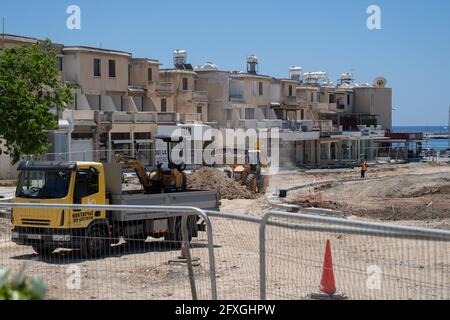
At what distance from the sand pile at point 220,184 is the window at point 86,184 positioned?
2027 centimetres

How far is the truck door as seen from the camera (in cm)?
1648

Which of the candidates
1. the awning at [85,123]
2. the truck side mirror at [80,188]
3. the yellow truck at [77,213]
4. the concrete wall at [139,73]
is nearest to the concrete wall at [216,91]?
the concrete wall at [139,73]

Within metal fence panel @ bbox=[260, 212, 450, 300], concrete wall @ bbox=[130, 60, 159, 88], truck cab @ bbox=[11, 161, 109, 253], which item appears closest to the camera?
metal fence panel @ bbox=[260, 212, 450, 300]

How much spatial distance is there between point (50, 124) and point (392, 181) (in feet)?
83.6

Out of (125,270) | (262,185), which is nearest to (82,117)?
(262,185)

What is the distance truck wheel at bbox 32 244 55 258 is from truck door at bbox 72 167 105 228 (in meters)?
1.17

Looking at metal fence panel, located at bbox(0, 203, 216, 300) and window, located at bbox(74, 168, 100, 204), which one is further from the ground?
window, located at bbox(74, 168, 100, 204)

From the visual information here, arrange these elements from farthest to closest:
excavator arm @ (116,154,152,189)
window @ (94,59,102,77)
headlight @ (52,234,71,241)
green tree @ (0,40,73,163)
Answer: window @ (94,59,102,77)
green tree @ (0,40,73,163)
excavator arm @ (116,154,152,189)
headlight @ (52,234,71,241)

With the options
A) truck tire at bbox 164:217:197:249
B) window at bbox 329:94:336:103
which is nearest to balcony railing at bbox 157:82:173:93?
window at bbox 329:94:336:103

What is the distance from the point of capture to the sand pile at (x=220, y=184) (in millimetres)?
38406

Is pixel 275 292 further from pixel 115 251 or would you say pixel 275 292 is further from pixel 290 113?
pixel 290 113

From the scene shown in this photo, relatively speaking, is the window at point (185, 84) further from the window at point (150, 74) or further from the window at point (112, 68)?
the window at point (112, 68)

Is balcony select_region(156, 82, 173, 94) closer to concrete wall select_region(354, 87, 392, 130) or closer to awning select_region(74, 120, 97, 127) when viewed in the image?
awning select_region(74, 120, 97, 127)
